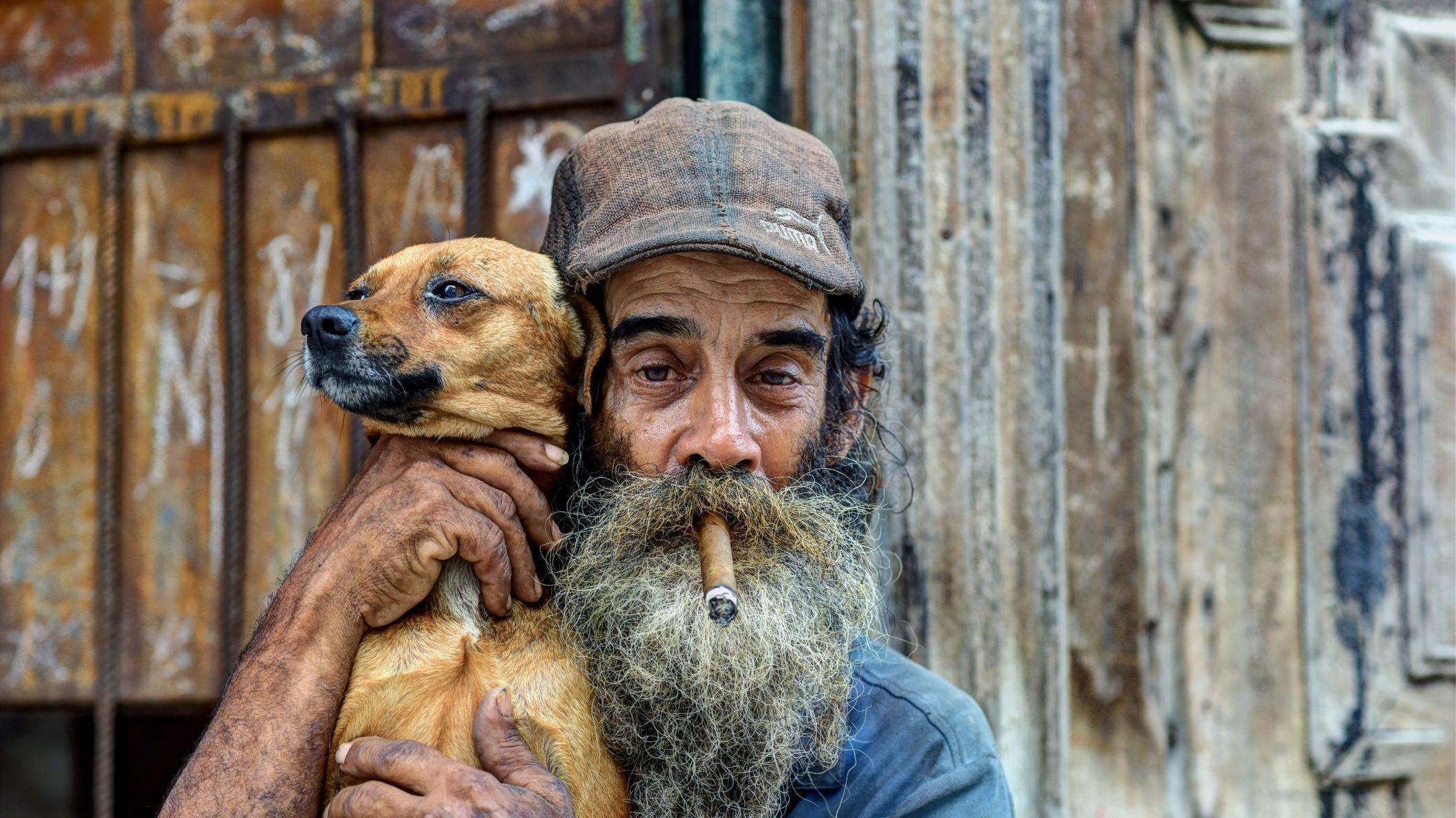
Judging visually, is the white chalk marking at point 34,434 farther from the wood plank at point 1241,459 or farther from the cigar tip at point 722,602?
the wood plank at point 1241,459

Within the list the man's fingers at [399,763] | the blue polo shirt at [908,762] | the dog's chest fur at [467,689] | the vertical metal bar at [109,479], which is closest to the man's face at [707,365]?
the dog's chest fur at [467,689]

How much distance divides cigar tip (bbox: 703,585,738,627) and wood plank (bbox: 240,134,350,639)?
61.9 inches

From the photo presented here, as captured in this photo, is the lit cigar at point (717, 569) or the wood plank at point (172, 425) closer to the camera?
the lit cigar at point (717, 569)

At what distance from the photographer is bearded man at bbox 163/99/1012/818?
1.60m

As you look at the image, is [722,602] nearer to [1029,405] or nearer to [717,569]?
[717,569]

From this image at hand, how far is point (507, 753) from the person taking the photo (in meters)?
1.54

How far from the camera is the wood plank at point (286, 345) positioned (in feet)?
9.36

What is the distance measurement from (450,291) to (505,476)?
0.32 metres

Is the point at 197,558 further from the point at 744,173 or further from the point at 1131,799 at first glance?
the point at 1131,799

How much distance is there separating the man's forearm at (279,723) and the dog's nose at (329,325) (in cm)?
38

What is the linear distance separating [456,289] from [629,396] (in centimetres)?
33

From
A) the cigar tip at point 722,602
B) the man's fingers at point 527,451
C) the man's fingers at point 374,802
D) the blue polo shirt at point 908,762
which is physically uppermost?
the man's fingers at point 527,451

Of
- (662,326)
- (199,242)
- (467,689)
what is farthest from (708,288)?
(199,242)

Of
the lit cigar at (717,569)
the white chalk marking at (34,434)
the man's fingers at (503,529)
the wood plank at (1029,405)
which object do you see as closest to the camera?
the lit cigar at (717,569)
